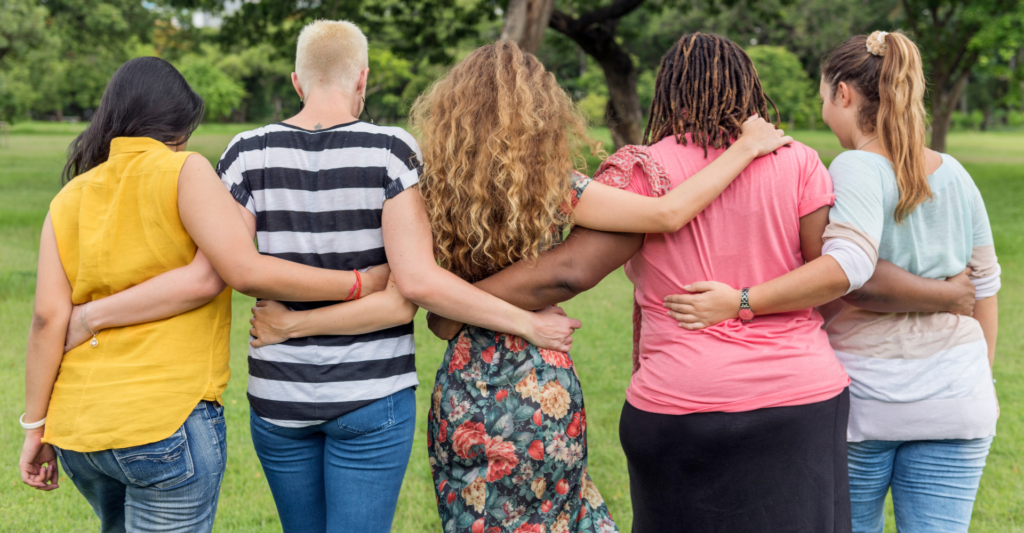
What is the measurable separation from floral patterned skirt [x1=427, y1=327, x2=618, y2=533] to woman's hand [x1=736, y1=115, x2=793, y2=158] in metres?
0.76

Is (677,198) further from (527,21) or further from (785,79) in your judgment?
(785,79)

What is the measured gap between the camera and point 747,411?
1.87m

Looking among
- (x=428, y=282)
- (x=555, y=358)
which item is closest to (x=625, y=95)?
(x=555, y=358)

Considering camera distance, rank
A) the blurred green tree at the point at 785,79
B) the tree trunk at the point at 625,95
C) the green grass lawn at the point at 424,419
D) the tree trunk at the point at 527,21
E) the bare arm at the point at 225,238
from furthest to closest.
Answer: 1. the blurred green tree at the point at 785,79
2. the tree trunk at the point at 625,95
3. the tree trunk at the point at 527,21
4. the green grass lawn at the point at 424,419
5. the bare arm at the point at 225,238

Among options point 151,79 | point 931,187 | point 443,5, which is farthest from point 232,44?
point 931,187

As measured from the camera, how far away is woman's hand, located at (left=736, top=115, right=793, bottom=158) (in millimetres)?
1874

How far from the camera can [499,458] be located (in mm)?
1978

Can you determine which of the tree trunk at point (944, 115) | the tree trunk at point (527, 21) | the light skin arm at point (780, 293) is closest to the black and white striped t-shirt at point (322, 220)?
the light skin arm at point (780, 293)

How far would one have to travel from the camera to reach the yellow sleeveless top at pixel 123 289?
1829mm

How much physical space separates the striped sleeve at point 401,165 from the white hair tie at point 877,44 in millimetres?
1273

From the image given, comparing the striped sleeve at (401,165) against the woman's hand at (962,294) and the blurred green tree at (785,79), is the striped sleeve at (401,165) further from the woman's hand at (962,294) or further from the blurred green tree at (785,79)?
the blurred green tree at (785,79)

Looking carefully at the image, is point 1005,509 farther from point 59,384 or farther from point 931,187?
point 59,384

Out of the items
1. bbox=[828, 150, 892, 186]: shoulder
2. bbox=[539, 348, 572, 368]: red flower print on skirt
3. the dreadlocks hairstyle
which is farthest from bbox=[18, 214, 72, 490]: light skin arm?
bbox=[828, 150, 892, 186]: shoulder

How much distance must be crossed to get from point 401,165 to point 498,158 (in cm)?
26
